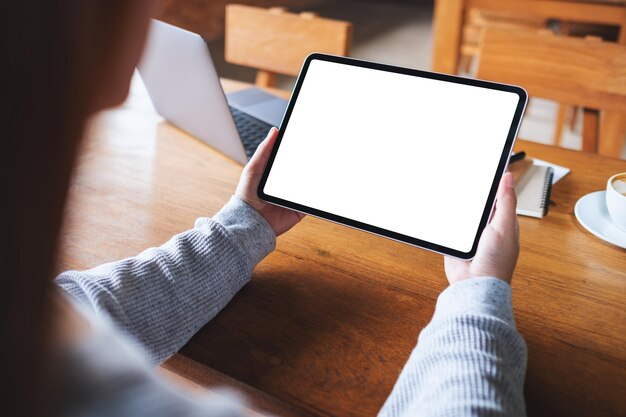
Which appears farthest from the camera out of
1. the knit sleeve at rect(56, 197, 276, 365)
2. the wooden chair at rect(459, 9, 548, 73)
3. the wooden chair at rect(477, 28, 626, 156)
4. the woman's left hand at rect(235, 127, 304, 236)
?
the wooden chair at rect(459, 9, 548, 73)

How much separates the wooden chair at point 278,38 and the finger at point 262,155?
758mm

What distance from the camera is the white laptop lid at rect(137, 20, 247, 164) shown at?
2.80ft

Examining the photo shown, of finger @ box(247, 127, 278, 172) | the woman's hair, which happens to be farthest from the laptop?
the woman's hair

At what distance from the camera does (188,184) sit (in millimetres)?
863

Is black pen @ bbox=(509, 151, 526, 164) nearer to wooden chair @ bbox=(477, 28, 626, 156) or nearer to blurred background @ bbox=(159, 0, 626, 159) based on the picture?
wooden chair @ bbox=(477, 28, 626, 156)

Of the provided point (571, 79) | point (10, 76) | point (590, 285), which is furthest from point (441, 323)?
point (571, 79)

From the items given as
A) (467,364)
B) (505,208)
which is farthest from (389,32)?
(467,364)

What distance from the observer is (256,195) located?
686mm

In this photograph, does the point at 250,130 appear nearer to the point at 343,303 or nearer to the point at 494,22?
the point at 343,303

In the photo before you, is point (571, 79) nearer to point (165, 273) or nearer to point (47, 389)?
point (165, 273)

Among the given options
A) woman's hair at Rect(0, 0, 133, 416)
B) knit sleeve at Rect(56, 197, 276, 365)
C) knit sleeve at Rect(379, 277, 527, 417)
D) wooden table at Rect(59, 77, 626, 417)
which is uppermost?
woman's hair at Rect(0, 0, 133, 416)

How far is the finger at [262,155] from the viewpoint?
0.69 m

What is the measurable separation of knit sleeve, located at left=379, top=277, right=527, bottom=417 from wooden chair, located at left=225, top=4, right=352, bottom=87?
3.31ft

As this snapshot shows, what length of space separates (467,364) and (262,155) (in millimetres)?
373
